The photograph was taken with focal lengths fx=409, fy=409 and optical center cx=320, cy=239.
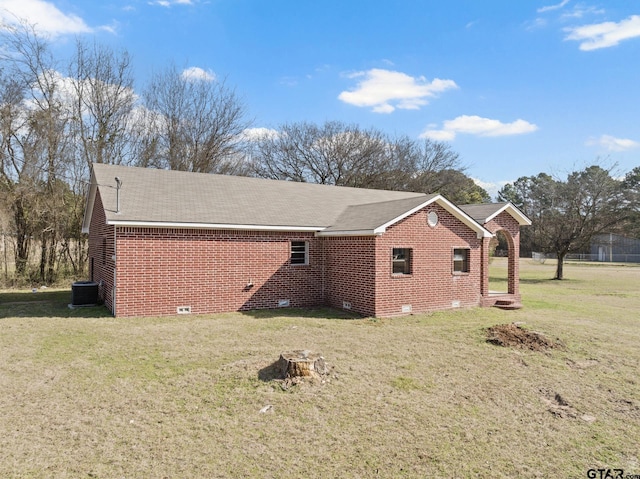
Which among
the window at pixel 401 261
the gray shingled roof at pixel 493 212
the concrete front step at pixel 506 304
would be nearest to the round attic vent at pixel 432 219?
the window at pixel 401 261

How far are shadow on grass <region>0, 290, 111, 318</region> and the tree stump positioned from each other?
7200mm

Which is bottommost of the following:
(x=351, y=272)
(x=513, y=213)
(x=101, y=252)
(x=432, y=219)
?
(x=351, y=272)

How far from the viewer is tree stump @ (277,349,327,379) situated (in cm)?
638

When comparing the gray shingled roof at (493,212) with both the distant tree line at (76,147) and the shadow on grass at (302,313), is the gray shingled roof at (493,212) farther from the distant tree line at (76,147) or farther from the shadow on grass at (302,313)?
the distant tree line at (76,147)

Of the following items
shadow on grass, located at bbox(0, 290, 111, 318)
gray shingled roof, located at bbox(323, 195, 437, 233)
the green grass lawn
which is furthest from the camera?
gray shingled roof, located at bbox(323, 195, 437, 233)

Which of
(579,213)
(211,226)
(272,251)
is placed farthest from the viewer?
(579,213)

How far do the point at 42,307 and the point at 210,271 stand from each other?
5644mm

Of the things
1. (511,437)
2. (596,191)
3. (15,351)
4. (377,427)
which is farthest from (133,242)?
(596,191)

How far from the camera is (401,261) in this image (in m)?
12.5

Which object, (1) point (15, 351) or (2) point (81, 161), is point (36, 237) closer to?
(2) point (81, 161)

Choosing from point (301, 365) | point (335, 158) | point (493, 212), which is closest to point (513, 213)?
point (493, 212)

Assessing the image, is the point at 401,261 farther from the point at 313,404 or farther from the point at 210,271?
the point at 313,404

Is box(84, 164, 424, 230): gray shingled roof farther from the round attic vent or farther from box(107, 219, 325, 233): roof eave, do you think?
the round attic vent

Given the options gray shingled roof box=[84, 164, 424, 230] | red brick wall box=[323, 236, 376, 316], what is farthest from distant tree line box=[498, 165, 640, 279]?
red brick wall box=[323, 236, 376, 316]
